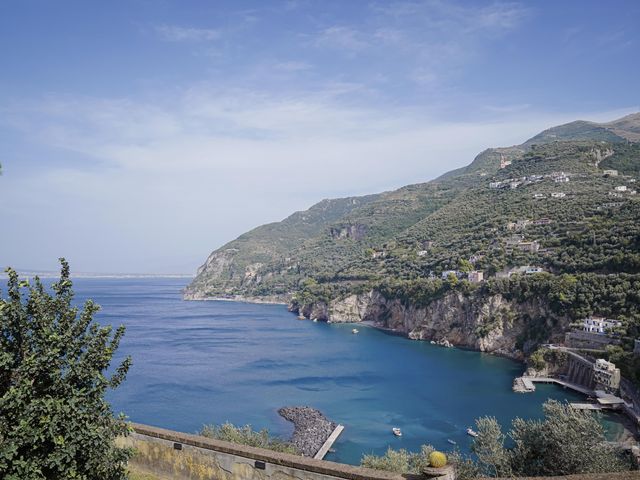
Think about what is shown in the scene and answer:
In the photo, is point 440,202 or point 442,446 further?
point 440,202

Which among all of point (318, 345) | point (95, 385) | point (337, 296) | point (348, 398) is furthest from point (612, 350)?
point (337, 296)

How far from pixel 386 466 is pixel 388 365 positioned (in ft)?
109

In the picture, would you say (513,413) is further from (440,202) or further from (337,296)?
(440,202)

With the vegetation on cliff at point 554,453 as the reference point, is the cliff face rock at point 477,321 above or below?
below

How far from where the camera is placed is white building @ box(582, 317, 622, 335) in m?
41.2

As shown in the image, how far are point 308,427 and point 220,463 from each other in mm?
27829

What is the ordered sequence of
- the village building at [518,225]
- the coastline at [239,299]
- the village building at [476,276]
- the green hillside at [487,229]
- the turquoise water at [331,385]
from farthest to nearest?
the coastline at [239,299] → the village building at [518,225] → the village building at [476,276] → the green hillside at [487,229] → the turquoise water at [331,385]

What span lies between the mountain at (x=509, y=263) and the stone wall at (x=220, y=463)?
38000 mm

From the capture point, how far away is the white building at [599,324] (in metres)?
41.2

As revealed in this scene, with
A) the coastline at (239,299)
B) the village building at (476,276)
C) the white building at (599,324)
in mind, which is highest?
the village building at (476,276)

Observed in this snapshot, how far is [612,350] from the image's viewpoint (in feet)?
126

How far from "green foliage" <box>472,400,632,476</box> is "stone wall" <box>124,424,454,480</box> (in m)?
12.6

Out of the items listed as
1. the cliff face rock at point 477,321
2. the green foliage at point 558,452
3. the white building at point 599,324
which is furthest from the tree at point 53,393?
the cliff face rock at point 477,321

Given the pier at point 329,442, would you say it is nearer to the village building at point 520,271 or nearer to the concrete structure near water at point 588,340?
the concrete structure near water at point 588,340
